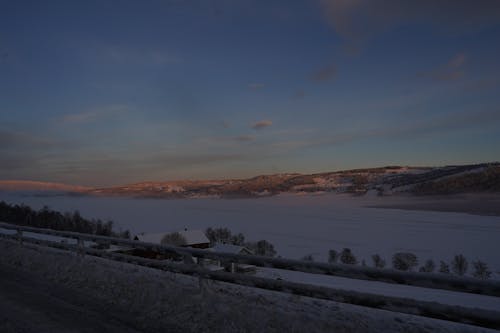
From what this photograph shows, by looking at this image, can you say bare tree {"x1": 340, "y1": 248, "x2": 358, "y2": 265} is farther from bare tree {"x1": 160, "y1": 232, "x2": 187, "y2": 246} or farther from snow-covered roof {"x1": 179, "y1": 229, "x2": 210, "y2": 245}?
bare tree {"x1": 160, "y1": 232, "x2": 187, "y2": 246}

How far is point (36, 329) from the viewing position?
5008mm

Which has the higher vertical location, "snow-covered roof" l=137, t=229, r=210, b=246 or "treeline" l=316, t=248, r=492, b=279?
"snow-covered roof" l=137, t=229, r=210, b=246

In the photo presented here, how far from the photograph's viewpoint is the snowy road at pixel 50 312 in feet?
16.6

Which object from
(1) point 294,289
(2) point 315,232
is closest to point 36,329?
(1) point 294,289

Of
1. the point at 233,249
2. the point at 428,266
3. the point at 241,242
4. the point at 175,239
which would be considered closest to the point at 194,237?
the point at 175,239

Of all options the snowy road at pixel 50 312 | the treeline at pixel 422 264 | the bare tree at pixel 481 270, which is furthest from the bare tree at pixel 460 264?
the snowy road at pixel 50 312

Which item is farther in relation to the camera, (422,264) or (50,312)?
(422,264)

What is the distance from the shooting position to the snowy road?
5047 millimetres

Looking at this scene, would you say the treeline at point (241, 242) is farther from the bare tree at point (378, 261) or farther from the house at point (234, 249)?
the house at point (234, 249)

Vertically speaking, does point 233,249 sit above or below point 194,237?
below

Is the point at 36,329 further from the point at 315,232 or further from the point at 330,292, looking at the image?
the point at 315,232

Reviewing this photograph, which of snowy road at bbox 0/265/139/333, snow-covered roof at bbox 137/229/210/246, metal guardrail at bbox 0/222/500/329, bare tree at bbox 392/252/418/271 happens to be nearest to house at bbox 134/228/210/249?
snow-covered roof at bbox 137/229/210/246

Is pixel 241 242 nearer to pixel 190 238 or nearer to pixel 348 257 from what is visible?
pixel 348 257

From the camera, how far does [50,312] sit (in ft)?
18.9
